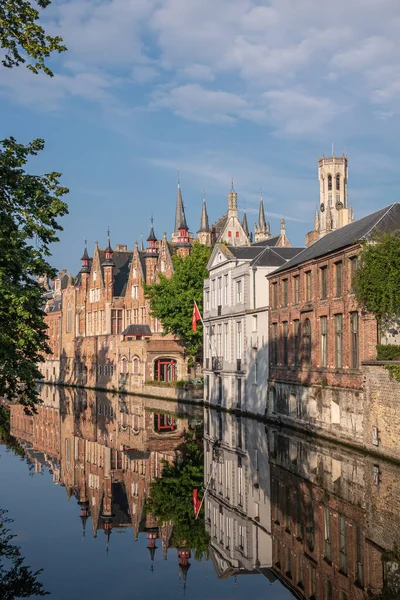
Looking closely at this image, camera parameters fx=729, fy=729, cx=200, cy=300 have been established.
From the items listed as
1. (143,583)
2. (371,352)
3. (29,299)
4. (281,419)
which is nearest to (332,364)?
(371,352)

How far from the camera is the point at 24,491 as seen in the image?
22.1 meters

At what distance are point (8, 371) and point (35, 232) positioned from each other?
357 centimetres

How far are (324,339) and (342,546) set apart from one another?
20.4 m

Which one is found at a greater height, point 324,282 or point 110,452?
point 324,282

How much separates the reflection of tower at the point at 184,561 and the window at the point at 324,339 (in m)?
19.4

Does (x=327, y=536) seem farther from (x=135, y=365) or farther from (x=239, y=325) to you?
(x=135, y=365)

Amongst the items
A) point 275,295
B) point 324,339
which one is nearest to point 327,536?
point 324,339

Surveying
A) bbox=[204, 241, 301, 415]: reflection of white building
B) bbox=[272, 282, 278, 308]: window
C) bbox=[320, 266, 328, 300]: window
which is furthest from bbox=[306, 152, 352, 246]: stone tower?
bbox=[320, 266, 328, 300]: window

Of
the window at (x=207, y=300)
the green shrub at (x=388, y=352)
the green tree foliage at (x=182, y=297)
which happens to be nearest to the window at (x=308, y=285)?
the green shrub at (x=388, y=352)

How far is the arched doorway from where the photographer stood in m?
65.2

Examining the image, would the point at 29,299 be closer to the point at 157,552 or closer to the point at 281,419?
the point at 157,552

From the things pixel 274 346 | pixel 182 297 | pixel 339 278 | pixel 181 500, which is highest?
pixel 182 297

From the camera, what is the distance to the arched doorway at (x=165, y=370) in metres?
65.2

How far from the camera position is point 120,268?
9012cm
